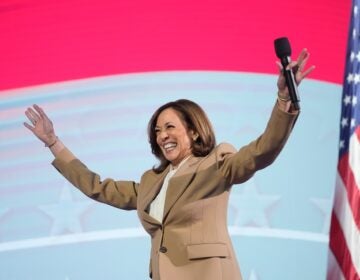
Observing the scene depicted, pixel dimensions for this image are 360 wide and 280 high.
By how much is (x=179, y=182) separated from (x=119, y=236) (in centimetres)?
113

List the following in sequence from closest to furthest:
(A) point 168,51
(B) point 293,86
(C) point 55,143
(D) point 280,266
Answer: (B) point 293,86 → (C) point 55,143 → (D) point 280,266 → (A) point 168,51

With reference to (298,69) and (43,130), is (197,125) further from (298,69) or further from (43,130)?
(43,130)

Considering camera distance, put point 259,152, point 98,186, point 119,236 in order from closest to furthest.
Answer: point 259,152, point 98,186, point 119,236

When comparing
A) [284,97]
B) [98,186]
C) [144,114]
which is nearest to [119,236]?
[144,114]

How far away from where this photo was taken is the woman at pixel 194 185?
6.79 ft

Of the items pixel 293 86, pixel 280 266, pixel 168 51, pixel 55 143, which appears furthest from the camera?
pixel 168 51

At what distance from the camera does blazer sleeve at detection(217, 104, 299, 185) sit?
79.2 inches

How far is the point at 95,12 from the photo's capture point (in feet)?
11.7

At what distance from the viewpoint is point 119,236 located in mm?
3361

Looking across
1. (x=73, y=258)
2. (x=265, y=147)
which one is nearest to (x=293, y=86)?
(x=265, y=147)

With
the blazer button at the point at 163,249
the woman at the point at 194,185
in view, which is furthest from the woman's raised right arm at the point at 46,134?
the blazer button at the point at 163,249

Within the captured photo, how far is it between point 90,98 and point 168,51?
1.39ft

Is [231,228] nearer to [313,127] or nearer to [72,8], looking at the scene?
[313,127]

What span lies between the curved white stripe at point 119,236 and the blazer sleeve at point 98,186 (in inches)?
29.7
